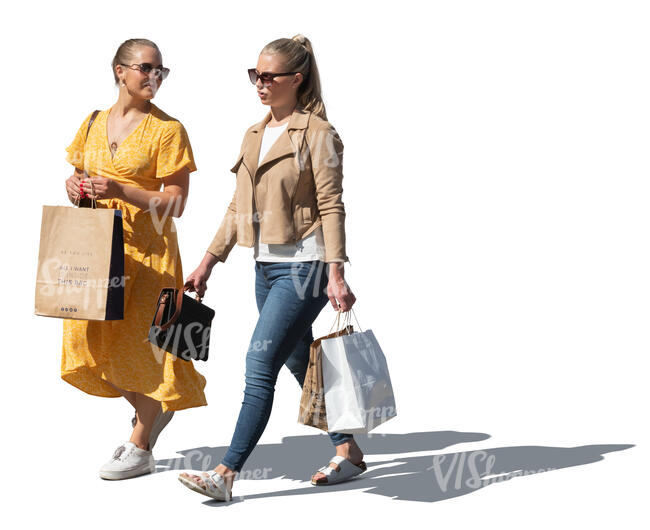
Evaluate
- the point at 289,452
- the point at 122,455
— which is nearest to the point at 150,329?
the point at 122,455

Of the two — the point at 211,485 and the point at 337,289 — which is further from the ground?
the point at 337,289

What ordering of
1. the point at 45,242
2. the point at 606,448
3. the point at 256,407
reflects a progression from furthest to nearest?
the point at 606,448 < the point at 45,242 < the point at 256,407

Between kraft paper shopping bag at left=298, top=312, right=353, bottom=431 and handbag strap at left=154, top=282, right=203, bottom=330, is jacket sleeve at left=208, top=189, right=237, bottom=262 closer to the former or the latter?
handbag strap at left=154, top=282, right=203, bottom=330

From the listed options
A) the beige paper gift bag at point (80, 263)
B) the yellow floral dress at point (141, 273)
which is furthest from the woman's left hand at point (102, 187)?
→ the yellow floral dress at point (141, 273)

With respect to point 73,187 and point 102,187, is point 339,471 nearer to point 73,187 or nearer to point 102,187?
point 102,187

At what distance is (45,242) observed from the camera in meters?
6.72

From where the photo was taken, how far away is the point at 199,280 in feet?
21.9

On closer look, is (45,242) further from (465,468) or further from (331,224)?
(465,468)

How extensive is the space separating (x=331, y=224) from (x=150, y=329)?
1202mm

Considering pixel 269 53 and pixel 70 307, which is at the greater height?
pixel 269 53

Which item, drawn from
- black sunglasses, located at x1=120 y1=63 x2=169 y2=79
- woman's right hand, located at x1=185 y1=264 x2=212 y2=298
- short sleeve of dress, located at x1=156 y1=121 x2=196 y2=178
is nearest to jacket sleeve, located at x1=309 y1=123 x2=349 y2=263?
woman's right hand, located at x1=185 y1=264 x2=212 y2=298

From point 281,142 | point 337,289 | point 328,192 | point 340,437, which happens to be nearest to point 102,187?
point 281,142

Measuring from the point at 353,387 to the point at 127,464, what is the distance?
5.22 feet

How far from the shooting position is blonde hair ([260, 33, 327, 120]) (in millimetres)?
6422
